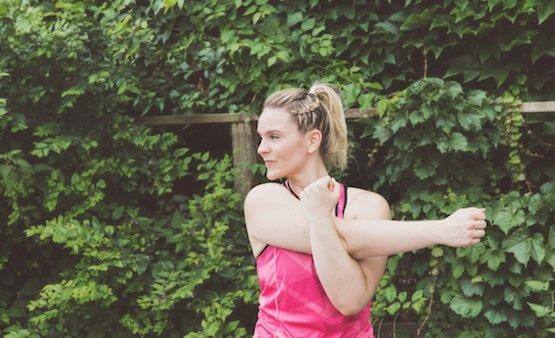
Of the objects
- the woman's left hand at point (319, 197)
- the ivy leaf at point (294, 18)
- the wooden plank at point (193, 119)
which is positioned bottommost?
the woman's left hand at point (319, 197)

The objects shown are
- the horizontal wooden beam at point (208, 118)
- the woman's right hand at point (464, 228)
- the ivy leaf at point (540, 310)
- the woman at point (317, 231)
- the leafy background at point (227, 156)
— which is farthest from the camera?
the horizontal wooden beam at point (208, 118)

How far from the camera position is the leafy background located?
3848 mm

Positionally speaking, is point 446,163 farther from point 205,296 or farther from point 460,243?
point 460,243

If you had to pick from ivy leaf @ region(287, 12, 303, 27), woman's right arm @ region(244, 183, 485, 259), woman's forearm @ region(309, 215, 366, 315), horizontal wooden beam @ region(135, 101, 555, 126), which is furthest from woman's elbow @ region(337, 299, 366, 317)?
ivy leaf @ region(287, 12, 303, 27)

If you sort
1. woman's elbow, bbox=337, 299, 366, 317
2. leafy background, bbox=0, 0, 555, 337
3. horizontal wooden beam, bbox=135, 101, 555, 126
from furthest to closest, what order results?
horizontal wooden beam, bbox=135, 101, 555, 126
leafy background, bbox=0, 0, 555, 337
woman's elbow, bbox=337, 299, 366, 317

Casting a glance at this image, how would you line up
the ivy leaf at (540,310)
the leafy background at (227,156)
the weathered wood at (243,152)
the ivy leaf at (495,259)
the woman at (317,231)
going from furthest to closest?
the weathered wood at (243,152) < the leafy background at (227,156) < the ivy leaf at (495,259) < the ivy leaf at (540,310) < the woman at (317,231)

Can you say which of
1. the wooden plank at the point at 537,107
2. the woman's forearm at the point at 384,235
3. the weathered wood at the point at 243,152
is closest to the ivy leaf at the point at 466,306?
the wooden plank at the point at 537,107

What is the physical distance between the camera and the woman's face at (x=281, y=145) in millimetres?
2311

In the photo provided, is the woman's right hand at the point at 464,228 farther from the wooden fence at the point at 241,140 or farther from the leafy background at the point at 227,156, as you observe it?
the wooden fence at the point at 241,140

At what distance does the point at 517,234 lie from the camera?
3.73 metres

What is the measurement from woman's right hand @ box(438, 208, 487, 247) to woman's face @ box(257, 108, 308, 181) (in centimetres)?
57

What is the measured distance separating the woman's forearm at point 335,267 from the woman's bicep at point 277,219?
100 millimetres

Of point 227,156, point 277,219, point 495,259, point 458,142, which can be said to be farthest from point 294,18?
point 277,219

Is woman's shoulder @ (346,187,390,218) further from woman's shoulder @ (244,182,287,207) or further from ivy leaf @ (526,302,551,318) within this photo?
ivy leaf @ (526,302,551,318)
